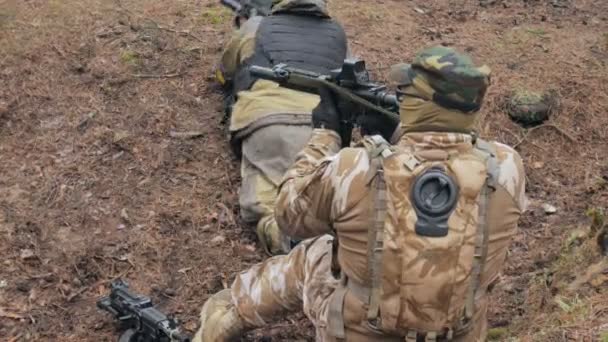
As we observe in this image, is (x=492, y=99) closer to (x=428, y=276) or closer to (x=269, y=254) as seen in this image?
(x=269, y=254)

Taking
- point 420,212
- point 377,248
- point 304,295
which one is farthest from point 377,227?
point 304,295

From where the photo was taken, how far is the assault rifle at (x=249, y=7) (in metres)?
7.03

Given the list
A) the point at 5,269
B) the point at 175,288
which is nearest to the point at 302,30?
the point at 175,288

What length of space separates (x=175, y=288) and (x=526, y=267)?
2.30 m

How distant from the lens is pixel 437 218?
3.24 metres

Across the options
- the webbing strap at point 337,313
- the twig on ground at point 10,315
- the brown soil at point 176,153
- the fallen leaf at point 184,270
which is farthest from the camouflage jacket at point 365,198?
the twig on ground at point 10,315

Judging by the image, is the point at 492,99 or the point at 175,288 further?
the point at 492,99

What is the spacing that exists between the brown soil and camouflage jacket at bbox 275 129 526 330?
0.81 m

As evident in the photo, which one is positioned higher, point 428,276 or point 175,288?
point 428,276

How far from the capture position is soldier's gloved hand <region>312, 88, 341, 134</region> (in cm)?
414

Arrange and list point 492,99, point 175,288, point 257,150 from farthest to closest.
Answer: point 492,99 < point 257,150 < point 175,288

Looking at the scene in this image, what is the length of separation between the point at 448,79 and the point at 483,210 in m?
0.58

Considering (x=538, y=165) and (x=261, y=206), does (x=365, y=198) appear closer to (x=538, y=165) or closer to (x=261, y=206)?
(x=261, y=206)

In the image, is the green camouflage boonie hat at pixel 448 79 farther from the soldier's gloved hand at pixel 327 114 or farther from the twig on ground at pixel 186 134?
the twig on ground at pixel 186 134
